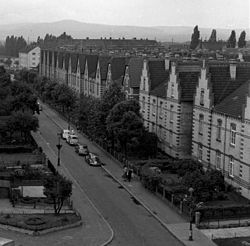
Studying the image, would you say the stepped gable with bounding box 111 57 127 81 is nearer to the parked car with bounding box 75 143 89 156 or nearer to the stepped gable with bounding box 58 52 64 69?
the parked car with bounding box 75 143 89 156

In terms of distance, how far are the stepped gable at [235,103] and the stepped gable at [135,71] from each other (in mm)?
21117

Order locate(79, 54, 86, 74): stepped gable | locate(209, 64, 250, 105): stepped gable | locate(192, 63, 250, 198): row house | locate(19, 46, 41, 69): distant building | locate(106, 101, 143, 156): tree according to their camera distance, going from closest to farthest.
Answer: locate(192, 63, 250, 198): row house < locate(209, 64, 250, 105): stepped gable < locate(106, 101, 143, 156): tree < locate(79, 54, 86, 74): stepped gable < locate(19, 46, 41, 69): distant building

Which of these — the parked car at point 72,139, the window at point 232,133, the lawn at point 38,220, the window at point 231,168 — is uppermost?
the window at point 232,133

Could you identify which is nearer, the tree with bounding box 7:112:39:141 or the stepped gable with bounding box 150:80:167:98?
the stepped gable with bounding box 150:80:167:98

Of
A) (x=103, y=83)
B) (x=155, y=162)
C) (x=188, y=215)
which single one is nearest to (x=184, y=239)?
(x=188, y=215)

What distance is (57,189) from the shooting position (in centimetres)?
3953

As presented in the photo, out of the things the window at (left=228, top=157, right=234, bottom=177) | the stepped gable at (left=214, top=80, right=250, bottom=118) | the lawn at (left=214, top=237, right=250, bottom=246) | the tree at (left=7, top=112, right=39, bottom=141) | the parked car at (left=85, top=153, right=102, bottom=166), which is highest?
the stepped gable at (left=214, top=80, right=250, bottom=118)

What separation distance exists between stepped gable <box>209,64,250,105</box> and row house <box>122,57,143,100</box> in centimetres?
1883

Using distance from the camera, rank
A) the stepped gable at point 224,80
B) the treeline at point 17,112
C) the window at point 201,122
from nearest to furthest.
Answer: the stepped gable at point 224,80, the window at point 201,122, the treeline at point 17,112

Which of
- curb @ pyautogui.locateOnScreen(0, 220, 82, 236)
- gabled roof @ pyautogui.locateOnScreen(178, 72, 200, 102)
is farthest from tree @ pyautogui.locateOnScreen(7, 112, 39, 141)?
curb @ pyautogui.locateOnScreen(0, 220, 82, 236)

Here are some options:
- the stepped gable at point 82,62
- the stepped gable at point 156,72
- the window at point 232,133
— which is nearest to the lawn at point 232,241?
the window at point 232,133

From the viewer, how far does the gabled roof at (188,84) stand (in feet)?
193

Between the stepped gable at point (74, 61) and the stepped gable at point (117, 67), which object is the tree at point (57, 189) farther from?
the stepped gable at point (74, 61)

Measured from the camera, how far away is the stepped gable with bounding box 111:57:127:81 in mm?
83188
